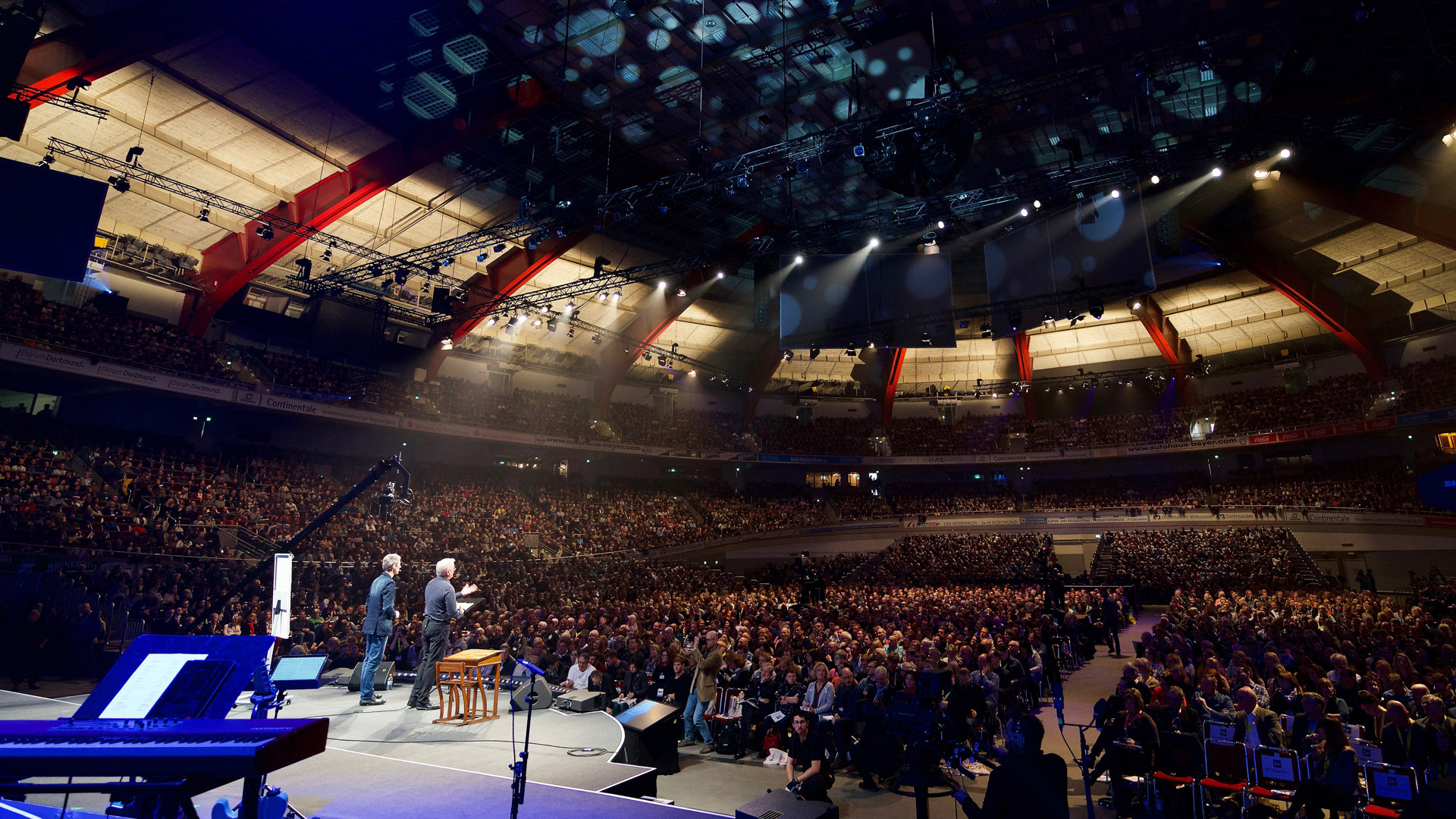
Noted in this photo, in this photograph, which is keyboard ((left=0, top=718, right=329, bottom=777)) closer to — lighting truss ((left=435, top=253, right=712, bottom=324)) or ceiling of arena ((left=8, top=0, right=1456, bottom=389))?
ceiling of arena ((left=8, top=0, right=1456, bottom=389))

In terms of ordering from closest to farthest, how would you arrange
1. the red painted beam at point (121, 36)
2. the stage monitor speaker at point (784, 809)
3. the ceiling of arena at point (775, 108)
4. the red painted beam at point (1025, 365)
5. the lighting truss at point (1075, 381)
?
the stage monitor speaker at point (784, 809)
the red painted beam at point (121, 36)
the ceiling of arena at point (775, 108)
the lighting truss at point (1075, 381)
the red painted beam at point (1025, 365)

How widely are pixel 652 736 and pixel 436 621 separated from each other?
2.74 metres

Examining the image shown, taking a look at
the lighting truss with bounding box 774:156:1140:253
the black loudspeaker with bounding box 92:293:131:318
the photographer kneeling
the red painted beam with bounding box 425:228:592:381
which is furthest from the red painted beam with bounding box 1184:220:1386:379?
the black loudspeaker with bounding box 92:293:131:318

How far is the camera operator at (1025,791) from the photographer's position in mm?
3961

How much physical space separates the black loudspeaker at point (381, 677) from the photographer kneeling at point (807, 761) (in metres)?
5.79

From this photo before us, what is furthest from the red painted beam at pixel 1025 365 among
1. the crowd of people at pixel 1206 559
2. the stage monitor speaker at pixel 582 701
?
the stage monitor speaker at pixel 582 701

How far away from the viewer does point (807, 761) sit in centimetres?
715

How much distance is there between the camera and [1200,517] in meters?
28.8

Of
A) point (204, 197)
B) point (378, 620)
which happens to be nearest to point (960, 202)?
point (378, 620)

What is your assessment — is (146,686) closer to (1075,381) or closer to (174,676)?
(174,676)

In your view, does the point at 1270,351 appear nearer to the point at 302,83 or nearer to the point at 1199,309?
the point at 1199,309

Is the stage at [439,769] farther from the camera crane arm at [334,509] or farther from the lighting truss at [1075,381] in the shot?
the lighting truss at [1075,381]

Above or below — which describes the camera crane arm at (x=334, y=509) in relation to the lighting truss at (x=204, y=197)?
below

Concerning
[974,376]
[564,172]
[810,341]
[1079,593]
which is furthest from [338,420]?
[974,376]
